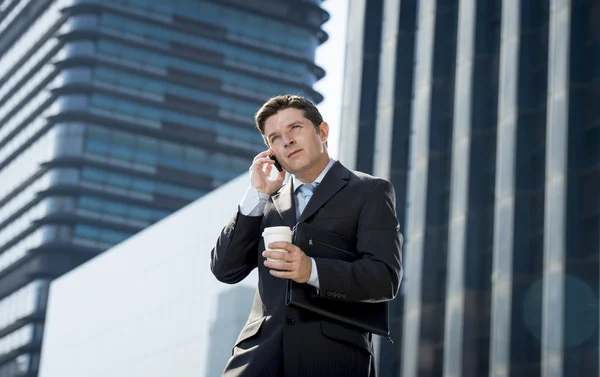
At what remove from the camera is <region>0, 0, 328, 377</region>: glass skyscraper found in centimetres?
9488

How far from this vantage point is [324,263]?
3.74 metres

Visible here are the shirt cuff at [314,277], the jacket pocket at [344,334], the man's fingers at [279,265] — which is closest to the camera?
the man's fingers at [279,265]

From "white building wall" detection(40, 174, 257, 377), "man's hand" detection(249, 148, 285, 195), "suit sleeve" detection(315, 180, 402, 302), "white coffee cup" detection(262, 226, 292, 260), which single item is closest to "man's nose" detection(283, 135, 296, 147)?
"man's hand" detection(249, 148, 285, 195)

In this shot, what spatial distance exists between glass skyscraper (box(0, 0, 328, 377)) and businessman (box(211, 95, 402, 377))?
3516 inches

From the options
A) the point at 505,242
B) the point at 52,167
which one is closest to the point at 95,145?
the point at 52,167

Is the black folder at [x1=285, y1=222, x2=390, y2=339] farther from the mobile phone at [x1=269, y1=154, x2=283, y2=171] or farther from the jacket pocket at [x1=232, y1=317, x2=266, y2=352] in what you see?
the mobile phone at [x1=269, y1=154, x2=283, y2=171]

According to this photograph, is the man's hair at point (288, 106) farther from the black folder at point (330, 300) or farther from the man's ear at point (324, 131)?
the black folder at point (330, 300)

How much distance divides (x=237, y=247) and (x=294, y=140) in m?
0.45

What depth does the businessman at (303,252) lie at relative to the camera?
3758mm

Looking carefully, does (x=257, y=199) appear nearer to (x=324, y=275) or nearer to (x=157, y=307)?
(x=324, y=275)

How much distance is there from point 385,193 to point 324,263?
1.50 feet

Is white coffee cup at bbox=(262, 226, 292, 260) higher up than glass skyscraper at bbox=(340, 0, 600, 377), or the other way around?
glass skyscraper at bbox=(340, 0, 600, 377)

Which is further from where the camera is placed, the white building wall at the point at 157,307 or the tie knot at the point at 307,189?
the white building wall at the point at 157,307

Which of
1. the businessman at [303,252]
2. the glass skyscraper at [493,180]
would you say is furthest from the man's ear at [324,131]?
the glass skyscraper at [493,180]
